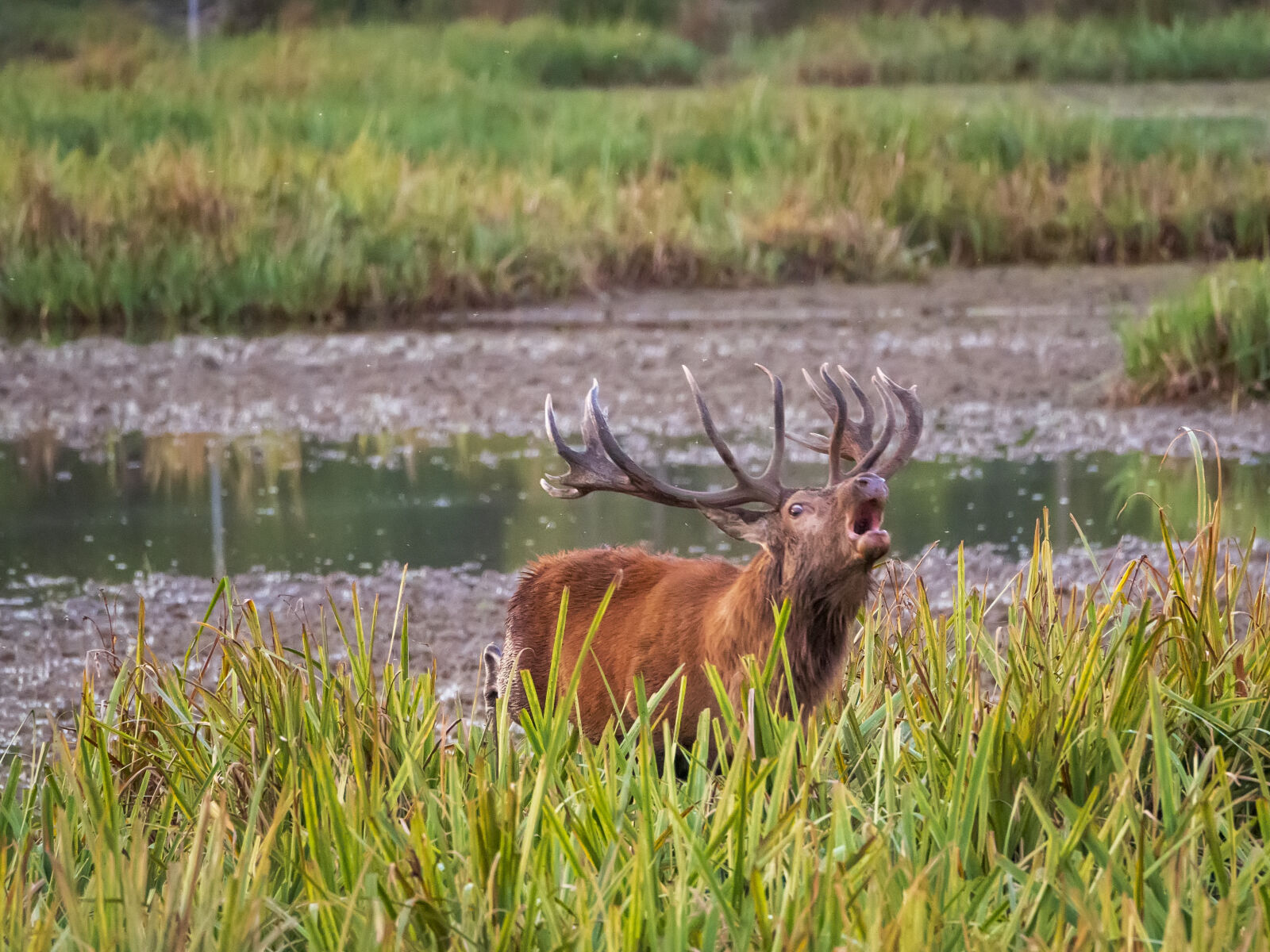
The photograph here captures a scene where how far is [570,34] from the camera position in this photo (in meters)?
17.9

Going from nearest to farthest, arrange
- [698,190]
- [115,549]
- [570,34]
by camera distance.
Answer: [115,549] → [698,190] → [570,34]

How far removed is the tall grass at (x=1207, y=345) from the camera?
8.52m

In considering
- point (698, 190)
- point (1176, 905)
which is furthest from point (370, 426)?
point (1176, 905)

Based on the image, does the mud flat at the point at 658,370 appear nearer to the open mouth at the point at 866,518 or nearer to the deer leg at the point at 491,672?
the deer leg at the point at 491,672

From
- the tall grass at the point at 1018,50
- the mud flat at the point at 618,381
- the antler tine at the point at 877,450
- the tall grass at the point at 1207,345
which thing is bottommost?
the mud flat at the point at 618,381

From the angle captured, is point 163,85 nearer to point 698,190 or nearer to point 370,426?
point 698,190

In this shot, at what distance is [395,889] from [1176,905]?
3.12 feet

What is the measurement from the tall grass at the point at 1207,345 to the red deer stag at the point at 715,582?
5.42 m

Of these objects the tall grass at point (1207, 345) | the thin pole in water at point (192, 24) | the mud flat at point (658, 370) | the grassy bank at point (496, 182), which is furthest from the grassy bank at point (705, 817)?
the thin pole in water at point (192, 24)

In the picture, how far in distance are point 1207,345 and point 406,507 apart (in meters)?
3.98

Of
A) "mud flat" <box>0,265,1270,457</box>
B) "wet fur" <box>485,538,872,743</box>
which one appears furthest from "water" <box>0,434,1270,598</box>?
"wet fur" <box>485,538,872,743</box>

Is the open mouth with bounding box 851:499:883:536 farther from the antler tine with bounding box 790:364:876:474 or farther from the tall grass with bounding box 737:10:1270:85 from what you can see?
the tall grass with bounding box 737:10:1270:85

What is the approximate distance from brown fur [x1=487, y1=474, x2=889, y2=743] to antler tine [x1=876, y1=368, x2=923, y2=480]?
A: 9.8 inches

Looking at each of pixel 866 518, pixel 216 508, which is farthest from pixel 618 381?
pixel 866 518
